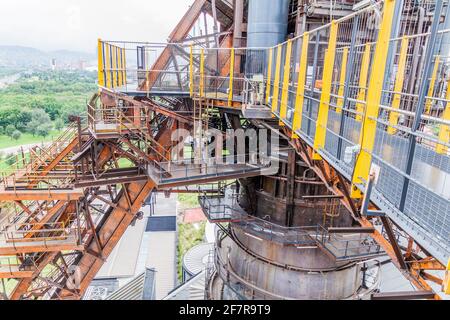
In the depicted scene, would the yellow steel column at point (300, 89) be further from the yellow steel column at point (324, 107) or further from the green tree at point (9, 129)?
the green tree at point (9, 129)

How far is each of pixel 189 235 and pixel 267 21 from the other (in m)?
23.0

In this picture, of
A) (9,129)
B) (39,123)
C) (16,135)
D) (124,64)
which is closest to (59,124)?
(39,123)

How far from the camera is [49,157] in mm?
9656

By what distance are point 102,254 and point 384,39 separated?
31.1ft

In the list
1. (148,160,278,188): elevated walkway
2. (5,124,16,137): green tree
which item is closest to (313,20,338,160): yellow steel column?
(148,160,278,188): elevated walkway

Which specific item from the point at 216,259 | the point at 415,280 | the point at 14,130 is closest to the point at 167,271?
the point at 216,259

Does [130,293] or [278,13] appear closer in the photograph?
[278,13]

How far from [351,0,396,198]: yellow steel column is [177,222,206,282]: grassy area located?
24.1 metres

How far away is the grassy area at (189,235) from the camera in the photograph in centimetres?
2693

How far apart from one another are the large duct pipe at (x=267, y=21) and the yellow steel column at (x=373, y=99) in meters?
6.89

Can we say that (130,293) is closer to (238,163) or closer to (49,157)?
(49,157)

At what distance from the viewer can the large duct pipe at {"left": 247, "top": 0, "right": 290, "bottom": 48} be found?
9164 millimetres

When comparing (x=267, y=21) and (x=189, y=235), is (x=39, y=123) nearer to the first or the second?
(x=189, y=235)

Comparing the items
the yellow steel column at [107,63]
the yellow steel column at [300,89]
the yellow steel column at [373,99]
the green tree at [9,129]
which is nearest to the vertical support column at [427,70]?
the yellow steel column at [373,99]
